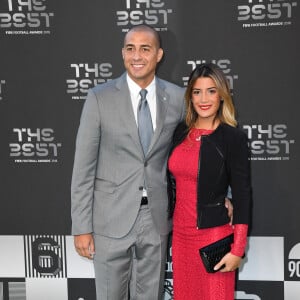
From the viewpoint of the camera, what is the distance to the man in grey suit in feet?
6.41

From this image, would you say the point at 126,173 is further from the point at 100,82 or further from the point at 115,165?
the point at 100,82

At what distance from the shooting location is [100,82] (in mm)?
2535

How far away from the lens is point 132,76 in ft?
6.54

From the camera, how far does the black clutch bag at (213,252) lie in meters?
1.84

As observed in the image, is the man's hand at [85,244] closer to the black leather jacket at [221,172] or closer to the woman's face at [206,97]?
the black leather jacket at [221,172]

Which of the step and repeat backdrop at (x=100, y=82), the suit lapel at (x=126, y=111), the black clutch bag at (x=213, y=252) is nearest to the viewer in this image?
the black clutch bag at (x=213, y=252)

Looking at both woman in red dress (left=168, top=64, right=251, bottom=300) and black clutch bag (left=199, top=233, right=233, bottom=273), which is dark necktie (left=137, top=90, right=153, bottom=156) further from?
black clutch bag (left=199, top=233, right=233, bottom=273)

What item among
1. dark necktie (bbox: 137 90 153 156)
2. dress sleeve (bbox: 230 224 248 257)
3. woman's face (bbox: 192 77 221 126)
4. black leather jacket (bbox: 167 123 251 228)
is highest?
woman's face (bbox: 192 77 221 126)

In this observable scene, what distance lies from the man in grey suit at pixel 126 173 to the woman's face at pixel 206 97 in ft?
0.59

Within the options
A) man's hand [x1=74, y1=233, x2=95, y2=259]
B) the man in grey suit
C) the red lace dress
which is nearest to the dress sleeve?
the red lace dress

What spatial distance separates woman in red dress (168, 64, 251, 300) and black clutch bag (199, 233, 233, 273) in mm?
21

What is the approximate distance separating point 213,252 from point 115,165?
561 mm

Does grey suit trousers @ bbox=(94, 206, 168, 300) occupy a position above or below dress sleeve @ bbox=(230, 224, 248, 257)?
below

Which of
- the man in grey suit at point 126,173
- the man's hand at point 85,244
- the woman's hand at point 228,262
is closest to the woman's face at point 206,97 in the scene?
the man in grey suit at point 126,173
